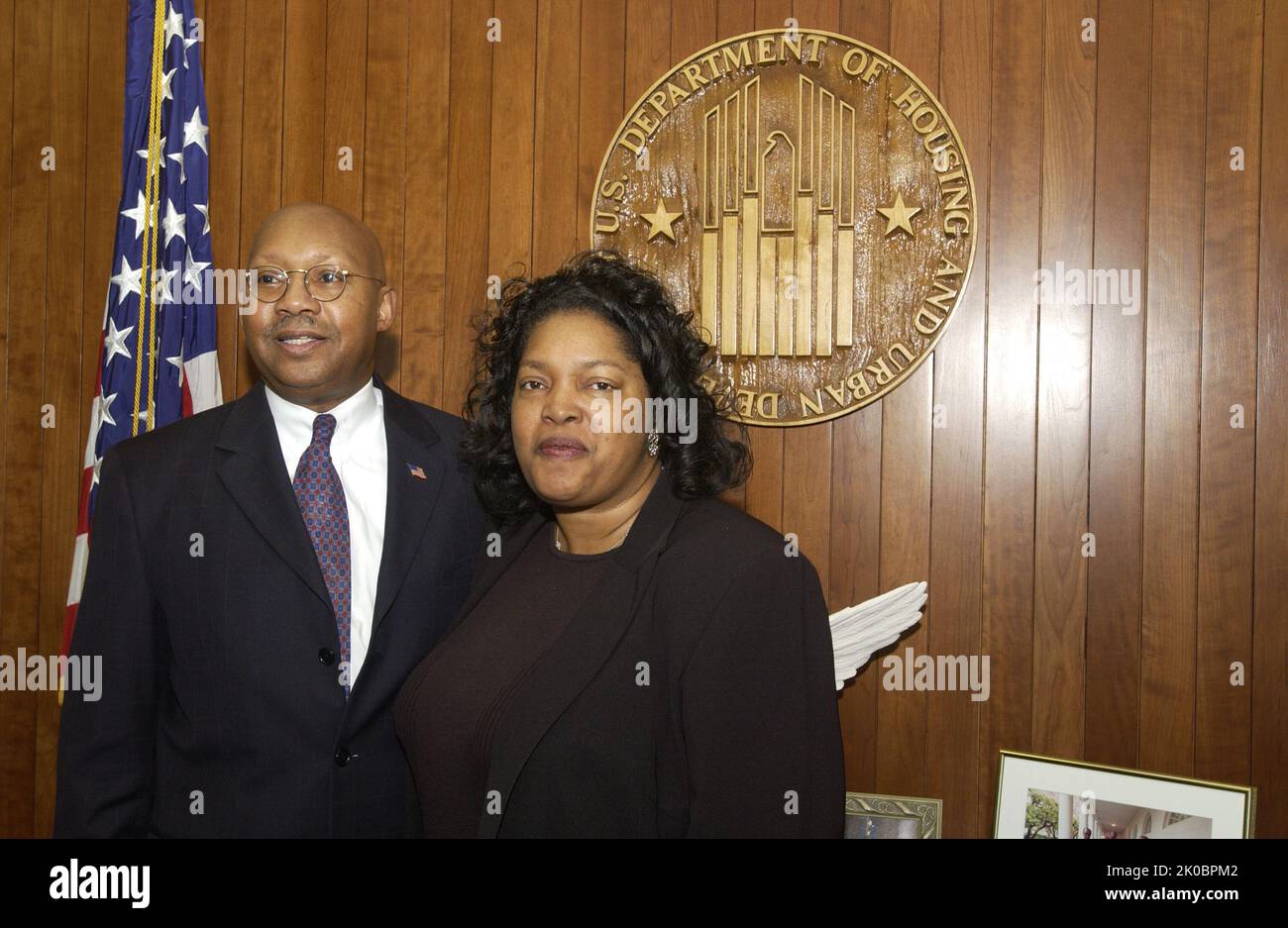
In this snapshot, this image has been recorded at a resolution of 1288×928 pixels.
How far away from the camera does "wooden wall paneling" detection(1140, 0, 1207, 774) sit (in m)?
2.44

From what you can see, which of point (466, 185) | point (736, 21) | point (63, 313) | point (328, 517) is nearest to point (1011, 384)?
point (736, 21)

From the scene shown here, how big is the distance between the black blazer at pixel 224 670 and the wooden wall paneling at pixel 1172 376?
175cm

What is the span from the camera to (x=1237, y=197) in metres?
2.44

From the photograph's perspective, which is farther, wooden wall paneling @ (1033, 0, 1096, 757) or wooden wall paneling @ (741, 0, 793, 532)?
wooden wall paneling @ (741, 0, 793, 532)

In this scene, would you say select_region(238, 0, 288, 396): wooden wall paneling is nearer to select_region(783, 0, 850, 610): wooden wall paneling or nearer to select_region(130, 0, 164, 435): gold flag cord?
select_region(130, 0, 164, 435): gold flag cord

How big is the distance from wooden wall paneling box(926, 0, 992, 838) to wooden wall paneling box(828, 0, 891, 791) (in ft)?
0.46

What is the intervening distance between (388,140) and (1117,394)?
1.98m

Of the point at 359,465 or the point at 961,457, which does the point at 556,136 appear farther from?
the point at 961,457

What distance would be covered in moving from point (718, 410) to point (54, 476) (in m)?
2.08

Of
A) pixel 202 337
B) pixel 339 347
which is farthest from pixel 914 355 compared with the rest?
pixel 202 337

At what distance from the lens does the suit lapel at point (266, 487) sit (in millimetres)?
1722

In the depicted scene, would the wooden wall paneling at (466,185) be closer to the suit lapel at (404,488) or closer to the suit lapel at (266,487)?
the suit lapel at (404,488)

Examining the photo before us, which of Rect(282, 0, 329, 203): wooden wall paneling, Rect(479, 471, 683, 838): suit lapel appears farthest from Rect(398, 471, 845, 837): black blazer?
Rect(282, 0, 329, 203): wooden wall paneling

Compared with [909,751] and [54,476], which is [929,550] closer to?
[909,751]
